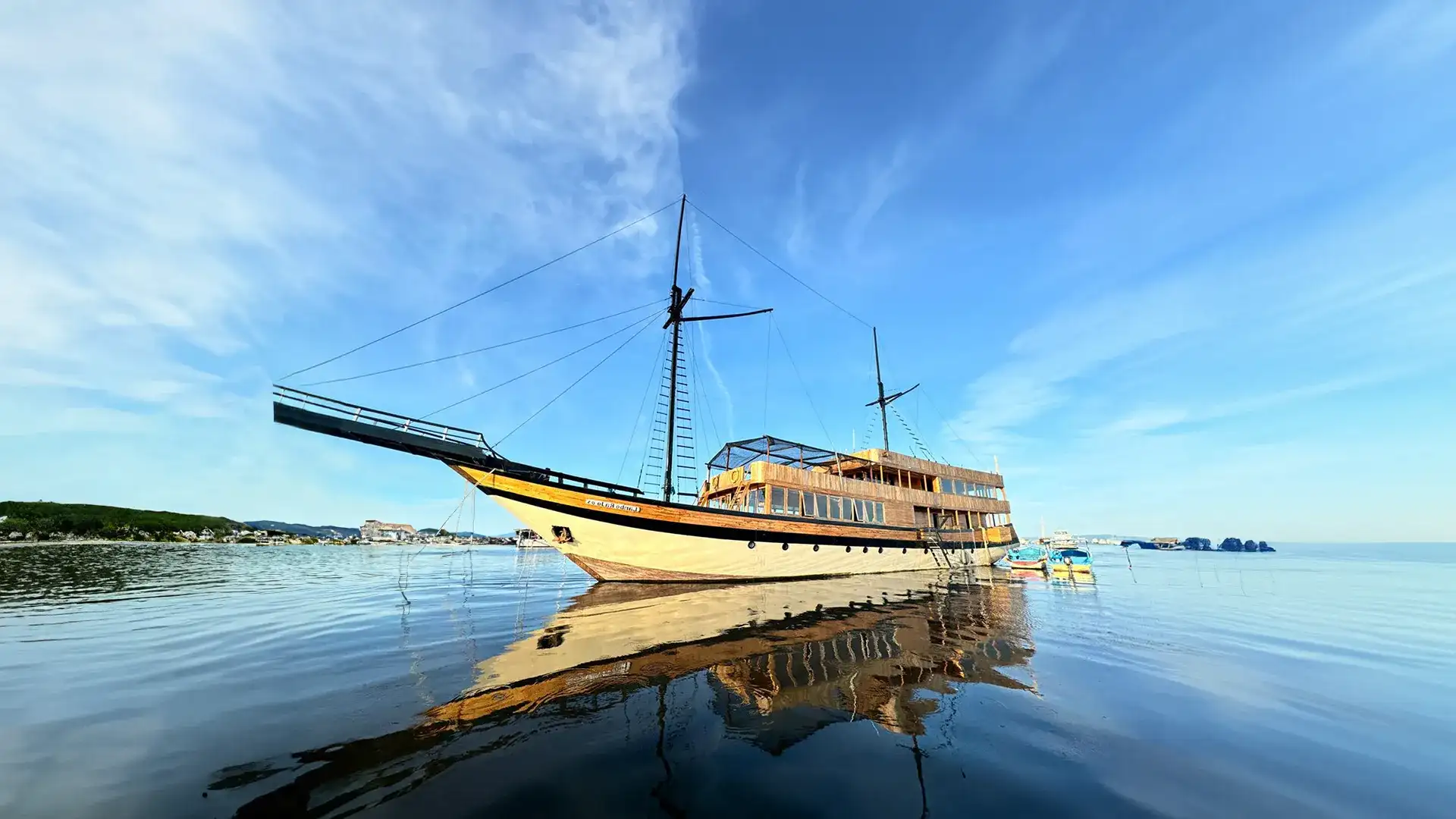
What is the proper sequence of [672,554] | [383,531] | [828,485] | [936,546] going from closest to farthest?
[672,554] < [828,485] < [936,546] < [383,531]

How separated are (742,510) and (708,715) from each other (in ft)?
60.3

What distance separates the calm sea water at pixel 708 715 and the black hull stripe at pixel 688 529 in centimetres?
552

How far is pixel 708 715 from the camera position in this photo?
5918mm

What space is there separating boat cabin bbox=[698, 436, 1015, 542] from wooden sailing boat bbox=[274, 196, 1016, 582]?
0.28ft

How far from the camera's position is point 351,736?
5.11m

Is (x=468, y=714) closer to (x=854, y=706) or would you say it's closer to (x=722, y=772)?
(x=722, y=772)

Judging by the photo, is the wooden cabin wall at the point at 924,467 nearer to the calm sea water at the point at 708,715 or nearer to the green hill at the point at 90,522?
the calm sea water at the point at 708,715

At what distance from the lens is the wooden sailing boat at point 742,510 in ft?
59.2

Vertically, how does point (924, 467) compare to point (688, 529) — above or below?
Result: above

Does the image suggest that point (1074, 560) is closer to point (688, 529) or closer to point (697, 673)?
point (688, 529)

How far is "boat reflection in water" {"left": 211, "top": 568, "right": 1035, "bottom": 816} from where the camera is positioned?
439cm

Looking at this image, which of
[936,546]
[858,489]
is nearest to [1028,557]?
[936,546]

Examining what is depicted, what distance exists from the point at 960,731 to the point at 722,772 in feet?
10.2

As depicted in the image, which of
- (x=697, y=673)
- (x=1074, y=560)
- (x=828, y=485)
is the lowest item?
(x=1074, y=560)
